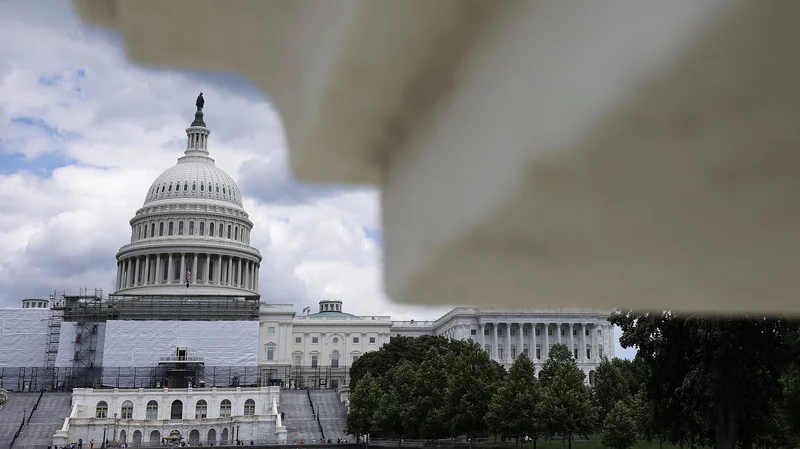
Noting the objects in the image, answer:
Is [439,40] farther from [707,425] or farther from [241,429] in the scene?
[241,429]

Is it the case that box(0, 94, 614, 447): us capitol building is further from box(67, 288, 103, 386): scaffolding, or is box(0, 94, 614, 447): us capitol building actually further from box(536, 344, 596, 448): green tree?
box(536, 344, 596, 448): green tree

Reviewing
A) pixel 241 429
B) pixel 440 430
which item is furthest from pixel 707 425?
pixel 241 429

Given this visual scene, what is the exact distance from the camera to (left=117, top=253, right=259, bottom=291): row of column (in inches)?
4500

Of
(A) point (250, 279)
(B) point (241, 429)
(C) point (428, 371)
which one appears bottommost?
(B) point (241, 429)

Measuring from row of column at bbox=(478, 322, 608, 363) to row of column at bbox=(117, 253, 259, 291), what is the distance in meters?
38.9

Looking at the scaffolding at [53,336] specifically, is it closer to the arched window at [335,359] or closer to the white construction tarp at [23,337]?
the white construction tarp at [23,337]

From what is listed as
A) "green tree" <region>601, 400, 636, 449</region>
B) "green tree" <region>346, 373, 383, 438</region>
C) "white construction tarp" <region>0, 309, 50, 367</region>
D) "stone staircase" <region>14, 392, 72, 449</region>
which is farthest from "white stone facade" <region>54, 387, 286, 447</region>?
"green tree" <region>601, 400, 636, 449</region>

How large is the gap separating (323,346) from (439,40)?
12080 centimetres

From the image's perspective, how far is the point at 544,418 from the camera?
46906 millimetres

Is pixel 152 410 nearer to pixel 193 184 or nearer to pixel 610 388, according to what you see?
pixel 193 184

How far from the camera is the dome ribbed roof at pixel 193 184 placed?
121875mm

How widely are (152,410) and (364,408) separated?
93.1 feet

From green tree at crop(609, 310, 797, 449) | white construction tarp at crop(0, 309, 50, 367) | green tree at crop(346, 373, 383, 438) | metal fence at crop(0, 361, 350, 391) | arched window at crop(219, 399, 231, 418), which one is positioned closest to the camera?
green tree at crop(609, 310, 797, 449)

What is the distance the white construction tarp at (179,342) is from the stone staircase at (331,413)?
11932 millimetres
